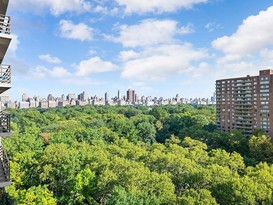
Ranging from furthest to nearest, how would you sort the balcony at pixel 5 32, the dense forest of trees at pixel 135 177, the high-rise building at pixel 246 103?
the high-rise building at pixel 246 103 → the dense forest of trees at pixel 135 177 → the balcony at pixel 5 32

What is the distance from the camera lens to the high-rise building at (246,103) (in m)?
45.6

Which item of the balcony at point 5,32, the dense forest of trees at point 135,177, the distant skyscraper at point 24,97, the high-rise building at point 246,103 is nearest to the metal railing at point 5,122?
the balcony at point 5,32

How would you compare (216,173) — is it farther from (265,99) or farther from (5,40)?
(265,99)

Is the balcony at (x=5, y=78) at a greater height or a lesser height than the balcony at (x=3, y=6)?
lesser

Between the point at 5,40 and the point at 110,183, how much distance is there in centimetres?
1716

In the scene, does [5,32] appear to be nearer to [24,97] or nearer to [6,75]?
[6,75]

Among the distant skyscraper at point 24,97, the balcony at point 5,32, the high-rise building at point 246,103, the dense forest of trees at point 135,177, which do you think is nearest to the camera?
the balcony at point 5,32

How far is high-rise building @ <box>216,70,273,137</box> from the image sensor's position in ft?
150

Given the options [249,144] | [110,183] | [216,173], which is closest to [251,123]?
[249,144]

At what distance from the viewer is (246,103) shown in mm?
49594

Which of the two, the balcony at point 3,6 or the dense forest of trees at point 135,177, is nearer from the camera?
the balcony at point 3,6

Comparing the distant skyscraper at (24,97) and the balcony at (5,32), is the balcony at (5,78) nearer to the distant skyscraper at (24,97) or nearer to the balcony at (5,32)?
the balcony at (5,32)

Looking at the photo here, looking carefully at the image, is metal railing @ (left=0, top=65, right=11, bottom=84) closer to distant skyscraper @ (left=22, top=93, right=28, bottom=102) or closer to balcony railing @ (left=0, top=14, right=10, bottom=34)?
balcony railing @ (left=0, top=14, right=10, bottom=34)

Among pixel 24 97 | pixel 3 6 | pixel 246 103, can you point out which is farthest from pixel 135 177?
pixel 24 97
